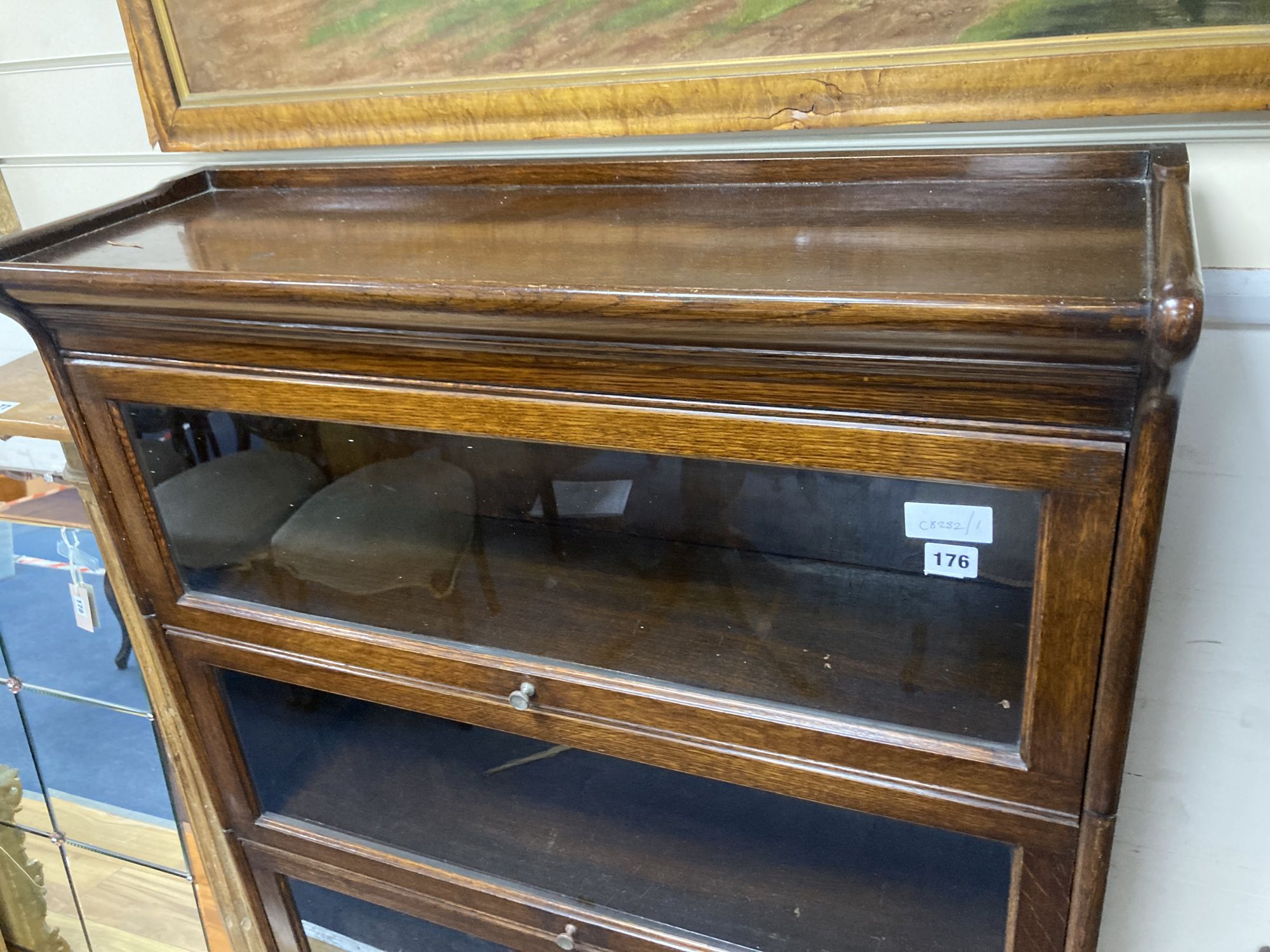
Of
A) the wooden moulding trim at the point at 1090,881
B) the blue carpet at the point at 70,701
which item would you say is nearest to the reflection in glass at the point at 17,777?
the blue carpet at the point at 70,701

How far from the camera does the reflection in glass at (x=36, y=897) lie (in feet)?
3.61

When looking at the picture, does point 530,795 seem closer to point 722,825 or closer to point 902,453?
point 722,825

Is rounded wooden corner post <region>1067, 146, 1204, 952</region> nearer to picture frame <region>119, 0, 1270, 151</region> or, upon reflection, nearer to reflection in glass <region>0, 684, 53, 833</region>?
picture frame <region>119, 0, 1270, 151</region>

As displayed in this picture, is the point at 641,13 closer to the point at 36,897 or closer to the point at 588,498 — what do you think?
the point at 588,498

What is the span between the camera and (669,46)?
628 millimetres

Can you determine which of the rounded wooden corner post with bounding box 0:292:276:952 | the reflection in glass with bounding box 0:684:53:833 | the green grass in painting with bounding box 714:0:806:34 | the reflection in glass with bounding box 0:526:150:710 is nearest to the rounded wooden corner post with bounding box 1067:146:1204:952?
the green grass in painting with bounding box 714:0:806:34

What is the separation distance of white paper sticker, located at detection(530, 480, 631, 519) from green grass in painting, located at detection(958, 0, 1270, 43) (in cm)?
33

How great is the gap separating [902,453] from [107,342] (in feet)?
1.56

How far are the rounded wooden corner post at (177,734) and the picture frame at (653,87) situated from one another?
0.89ft

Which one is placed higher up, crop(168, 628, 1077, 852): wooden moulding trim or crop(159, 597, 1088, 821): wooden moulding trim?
crop(159, 597, 1088, 821): wooden moulding trim

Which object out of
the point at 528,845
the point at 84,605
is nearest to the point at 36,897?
the point at 84,605

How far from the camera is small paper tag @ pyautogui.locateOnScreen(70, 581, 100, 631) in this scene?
100cm

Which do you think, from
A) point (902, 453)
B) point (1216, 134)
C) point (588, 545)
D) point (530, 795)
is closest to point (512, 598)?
point (588, 545)

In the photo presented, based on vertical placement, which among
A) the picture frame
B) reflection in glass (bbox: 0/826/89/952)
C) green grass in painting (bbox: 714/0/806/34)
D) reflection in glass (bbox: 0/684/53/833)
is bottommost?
reflection in glass (bbox: 0/826/89/952)
